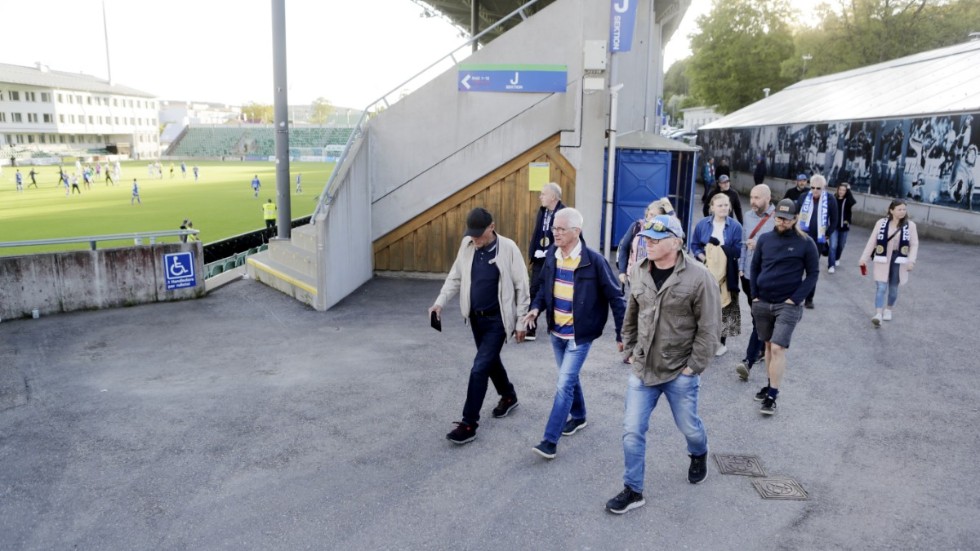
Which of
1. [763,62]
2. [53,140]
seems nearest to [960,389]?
[763,62]

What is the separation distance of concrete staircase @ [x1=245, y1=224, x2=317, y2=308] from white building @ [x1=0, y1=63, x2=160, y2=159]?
7695 centimetres

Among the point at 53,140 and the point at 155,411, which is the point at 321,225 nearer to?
the point at 155,411

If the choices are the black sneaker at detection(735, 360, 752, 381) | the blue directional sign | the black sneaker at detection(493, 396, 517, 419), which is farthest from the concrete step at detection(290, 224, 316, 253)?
the black sneaker at detection(735, 360, 752, 381)

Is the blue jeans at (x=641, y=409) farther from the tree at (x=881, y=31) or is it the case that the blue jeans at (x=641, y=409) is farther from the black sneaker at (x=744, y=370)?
the tree at (x=881, y=31)

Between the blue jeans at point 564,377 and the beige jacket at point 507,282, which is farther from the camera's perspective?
the beige jacket at point 507,282

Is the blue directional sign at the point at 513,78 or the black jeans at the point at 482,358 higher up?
the blue directional sign at the point at 513,78

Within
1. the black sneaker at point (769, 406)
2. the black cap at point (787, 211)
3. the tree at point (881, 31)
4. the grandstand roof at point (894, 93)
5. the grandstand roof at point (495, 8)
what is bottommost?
the black sneaker at point (769, 406)

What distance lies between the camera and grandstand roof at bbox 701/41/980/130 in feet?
53.8

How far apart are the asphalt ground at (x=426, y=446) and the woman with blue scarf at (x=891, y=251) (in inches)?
21.0

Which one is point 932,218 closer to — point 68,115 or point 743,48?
point 743,48

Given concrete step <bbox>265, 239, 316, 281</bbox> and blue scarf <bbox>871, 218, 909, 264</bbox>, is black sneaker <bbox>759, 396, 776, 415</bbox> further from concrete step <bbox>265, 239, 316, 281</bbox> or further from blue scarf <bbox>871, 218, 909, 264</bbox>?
concrete step <bbox>265, 239, 316, 281</bbox>

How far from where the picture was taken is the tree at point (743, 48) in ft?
167

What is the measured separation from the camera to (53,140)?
91.8 meters

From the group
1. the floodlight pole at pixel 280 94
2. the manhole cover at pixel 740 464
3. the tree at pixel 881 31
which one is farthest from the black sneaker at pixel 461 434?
the tree at pixel 881 31
